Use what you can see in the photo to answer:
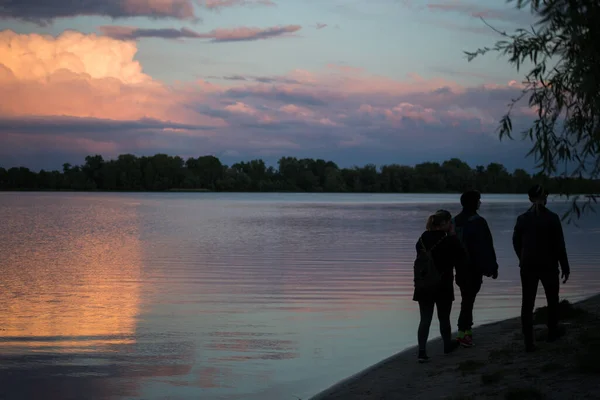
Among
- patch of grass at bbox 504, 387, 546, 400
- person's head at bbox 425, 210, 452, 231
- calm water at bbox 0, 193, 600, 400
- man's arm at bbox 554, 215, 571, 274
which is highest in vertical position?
person's head at bbox 425, 210, 452, 231

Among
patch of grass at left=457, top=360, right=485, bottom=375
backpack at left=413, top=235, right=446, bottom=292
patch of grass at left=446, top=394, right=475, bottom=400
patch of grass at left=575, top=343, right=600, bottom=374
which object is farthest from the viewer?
backpack at left=413, top=235, right=446, bottom=292

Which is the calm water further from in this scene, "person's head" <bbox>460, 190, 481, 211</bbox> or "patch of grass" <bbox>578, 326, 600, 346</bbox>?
"patch of grass" <bbox>578, 326, 600, 346</bbox>

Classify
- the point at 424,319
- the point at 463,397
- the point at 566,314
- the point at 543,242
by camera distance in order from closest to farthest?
the point at 463,397 → the point at 543,242 → the point at 424,319 → the point at 566,314

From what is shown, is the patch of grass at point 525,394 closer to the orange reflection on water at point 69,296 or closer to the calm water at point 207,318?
the calm water at point 207,318

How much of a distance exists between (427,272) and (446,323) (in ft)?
2.90

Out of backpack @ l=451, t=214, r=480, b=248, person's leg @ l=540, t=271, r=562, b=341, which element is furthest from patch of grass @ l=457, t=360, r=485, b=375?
backpack @ l=451, t=214, r=480, b=248

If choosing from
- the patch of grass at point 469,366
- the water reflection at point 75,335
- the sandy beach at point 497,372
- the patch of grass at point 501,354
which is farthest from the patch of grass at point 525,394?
the water reflection at point 75,335

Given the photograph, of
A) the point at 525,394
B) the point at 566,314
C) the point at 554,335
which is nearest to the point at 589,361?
the point at 525,394

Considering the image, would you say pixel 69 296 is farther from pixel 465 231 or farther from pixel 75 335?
pixel 465 231

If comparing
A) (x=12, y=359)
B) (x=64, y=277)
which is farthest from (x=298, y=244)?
(x=12, y=359)

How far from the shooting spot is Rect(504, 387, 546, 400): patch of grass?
6.86 metres

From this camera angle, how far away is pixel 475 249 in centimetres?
918

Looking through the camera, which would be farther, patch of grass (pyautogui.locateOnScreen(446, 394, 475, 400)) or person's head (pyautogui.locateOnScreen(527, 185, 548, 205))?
person's head (pyautogui.locateOnScreen(527, 185, 548, 205))

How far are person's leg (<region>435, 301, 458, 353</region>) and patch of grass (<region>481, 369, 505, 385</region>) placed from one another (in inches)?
50.8
